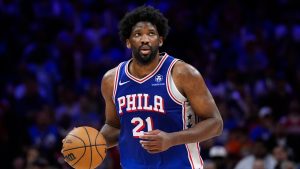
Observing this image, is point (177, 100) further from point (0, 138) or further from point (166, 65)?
point (0, 138)

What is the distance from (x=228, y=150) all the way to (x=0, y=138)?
139 inches

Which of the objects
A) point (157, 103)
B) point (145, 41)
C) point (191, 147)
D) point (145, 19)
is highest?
point (145, 19)

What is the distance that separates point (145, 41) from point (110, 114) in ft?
2.96

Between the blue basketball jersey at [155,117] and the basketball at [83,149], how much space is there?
0.21m

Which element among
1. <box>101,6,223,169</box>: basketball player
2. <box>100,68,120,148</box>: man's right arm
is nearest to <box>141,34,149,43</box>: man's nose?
<box>101,6,223,169</box>: basketball player

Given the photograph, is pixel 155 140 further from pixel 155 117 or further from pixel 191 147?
pixel 191 147

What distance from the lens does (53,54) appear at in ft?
40.1

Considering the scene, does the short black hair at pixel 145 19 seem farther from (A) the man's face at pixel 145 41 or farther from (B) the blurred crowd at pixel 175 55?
(B) the blurred crowd at pixel 175 55

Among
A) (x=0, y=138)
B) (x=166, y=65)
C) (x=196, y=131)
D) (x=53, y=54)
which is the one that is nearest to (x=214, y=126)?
(x=196, y=131)

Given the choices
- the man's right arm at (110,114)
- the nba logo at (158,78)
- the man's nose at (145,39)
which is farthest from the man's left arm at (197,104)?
the man's right arm at (110,114)


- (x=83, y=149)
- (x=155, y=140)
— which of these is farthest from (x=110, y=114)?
(x=155, y=140)

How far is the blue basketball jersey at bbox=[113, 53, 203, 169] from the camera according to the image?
17.4 feet

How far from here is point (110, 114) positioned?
5859 millimetres

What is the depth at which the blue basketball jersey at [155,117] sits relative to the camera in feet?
17.4
